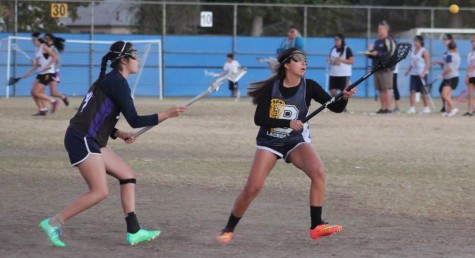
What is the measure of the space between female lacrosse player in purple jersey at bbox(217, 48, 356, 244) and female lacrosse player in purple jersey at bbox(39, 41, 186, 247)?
31.1 inches

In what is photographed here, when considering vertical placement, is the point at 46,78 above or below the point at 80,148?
below

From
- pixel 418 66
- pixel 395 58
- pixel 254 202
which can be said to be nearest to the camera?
pixel 395 58

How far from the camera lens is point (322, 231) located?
872 centimetres

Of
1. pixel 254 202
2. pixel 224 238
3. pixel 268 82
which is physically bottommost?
pixel 254 202

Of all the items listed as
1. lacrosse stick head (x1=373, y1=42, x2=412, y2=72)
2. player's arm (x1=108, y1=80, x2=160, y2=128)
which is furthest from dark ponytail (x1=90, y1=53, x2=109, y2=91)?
lacrosse stick head (x1=373, y1=42, x2=412, y2=72)

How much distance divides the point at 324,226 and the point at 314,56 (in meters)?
34.9

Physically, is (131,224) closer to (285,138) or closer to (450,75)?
(285,138)

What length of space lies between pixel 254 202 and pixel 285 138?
8.69ft

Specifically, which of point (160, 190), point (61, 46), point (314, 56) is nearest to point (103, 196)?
point (160, 190)

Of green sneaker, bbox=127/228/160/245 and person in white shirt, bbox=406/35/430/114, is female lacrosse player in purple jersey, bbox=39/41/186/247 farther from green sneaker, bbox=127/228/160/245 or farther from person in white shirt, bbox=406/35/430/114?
person in white shirt, bbox=406/35/430/114

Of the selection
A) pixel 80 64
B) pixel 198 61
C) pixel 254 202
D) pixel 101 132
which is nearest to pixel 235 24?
pixel 198 61

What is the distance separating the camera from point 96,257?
7.96 meters

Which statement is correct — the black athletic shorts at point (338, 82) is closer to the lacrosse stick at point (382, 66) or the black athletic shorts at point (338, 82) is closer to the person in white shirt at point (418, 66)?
the person in white shirt at point (418, 66)

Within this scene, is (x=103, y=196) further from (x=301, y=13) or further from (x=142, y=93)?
(x=301, y=13)
